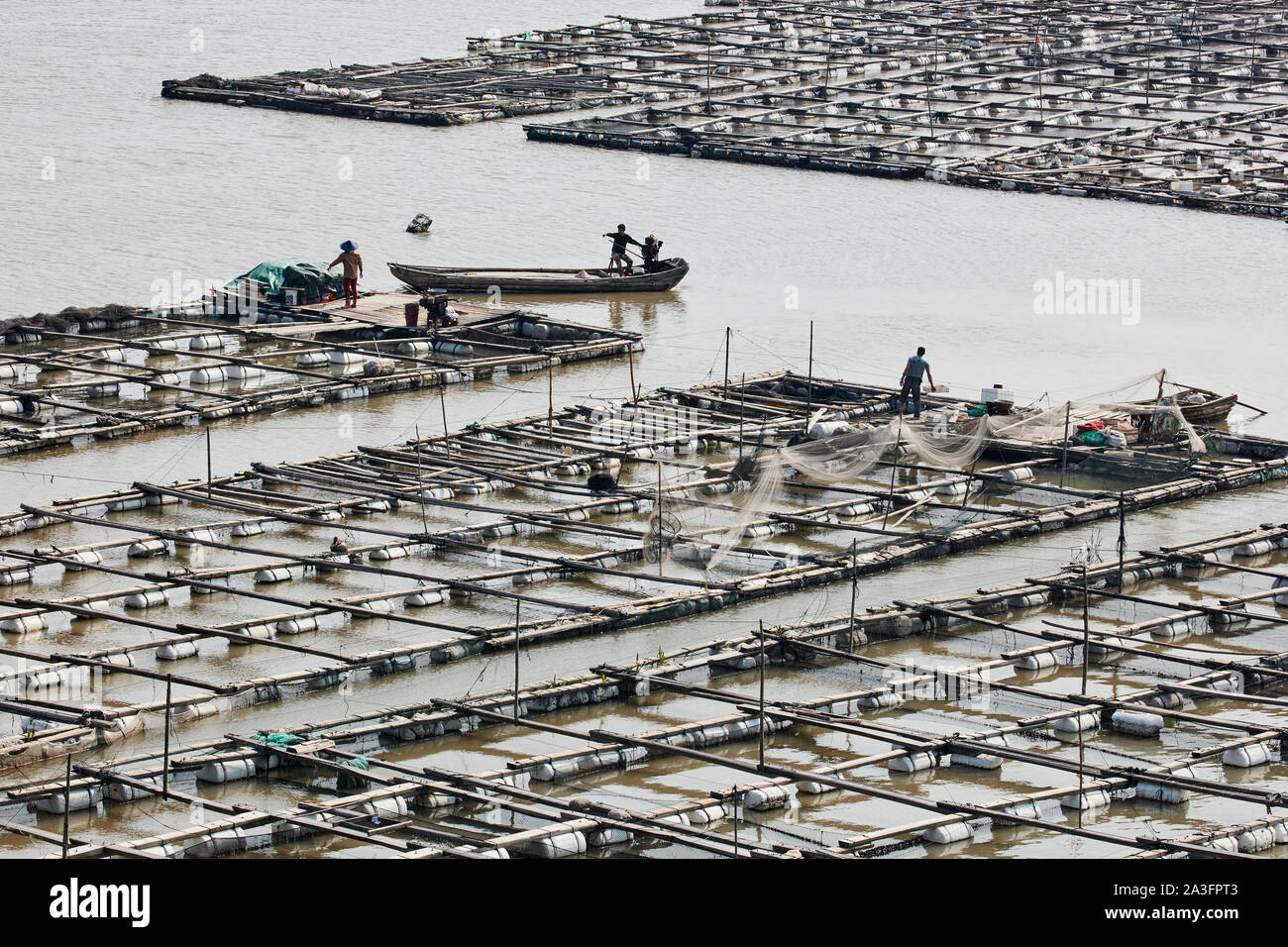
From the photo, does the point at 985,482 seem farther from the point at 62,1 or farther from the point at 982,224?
the point at 62,1

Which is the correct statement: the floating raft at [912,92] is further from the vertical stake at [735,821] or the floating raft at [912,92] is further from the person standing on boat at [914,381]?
the vertical stake at [735,821]

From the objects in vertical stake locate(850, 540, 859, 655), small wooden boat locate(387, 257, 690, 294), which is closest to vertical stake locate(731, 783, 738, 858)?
vertical stake locate(850, 540, 859, 655)

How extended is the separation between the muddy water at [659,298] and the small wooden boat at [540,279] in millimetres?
282

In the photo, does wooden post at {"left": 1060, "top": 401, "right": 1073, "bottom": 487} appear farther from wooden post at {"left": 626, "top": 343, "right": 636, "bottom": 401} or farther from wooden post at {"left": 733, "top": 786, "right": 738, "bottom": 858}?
wooden post at {"left": 733, "top": 786, "right": 738, "bottom": 858}

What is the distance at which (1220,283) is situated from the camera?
35250 millimetres

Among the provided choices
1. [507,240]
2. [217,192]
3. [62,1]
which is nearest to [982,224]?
[507,240]

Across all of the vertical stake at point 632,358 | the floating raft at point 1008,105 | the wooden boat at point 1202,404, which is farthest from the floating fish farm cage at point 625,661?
the floating raft at point 1008,105

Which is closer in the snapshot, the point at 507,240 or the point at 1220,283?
the point at 1220,283

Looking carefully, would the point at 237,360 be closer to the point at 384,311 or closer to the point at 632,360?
the point at 384,311

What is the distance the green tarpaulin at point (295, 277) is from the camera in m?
31.2

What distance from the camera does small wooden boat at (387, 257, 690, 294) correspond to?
3278cm
